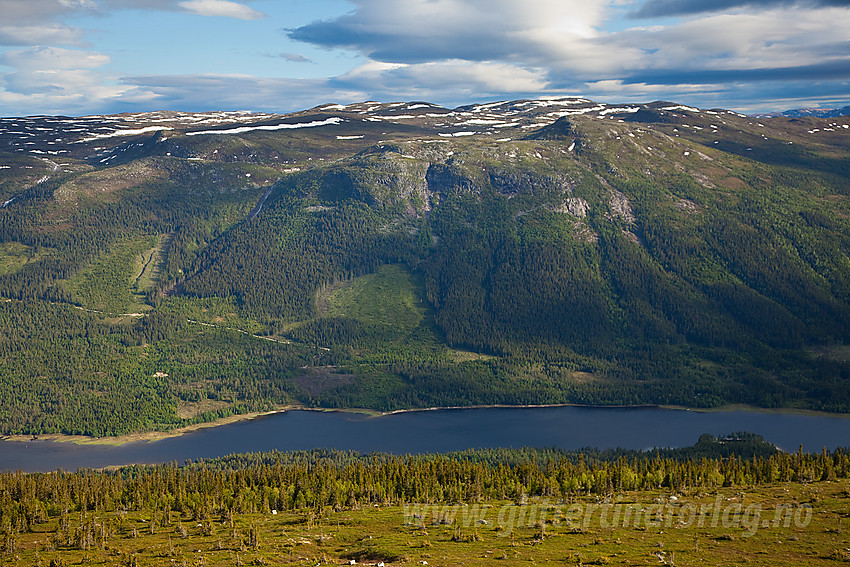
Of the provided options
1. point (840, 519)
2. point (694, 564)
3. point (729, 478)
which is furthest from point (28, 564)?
point (729, 478)

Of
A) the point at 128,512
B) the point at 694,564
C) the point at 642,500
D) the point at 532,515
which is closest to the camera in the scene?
the point at 694,564

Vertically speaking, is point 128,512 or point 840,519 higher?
point 840,519

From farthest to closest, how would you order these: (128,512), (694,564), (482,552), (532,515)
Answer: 1. (128,512)
2. (532,515)
3. (482,552)
4. (694,564)

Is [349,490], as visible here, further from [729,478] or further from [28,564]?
[729,478]

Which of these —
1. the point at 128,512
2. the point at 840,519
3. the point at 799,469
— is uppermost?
the point at 840,519

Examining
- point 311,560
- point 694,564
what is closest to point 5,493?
point 311,560

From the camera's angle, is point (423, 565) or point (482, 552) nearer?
point (423, 565)

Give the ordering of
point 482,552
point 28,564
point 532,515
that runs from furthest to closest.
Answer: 1. point 532,515
2. point 28,564
3. point 482,552

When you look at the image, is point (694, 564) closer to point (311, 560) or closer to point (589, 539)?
point (589, 539)

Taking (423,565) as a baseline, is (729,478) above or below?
below

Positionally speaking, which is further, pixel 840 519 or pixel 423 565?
pixel 840 519
